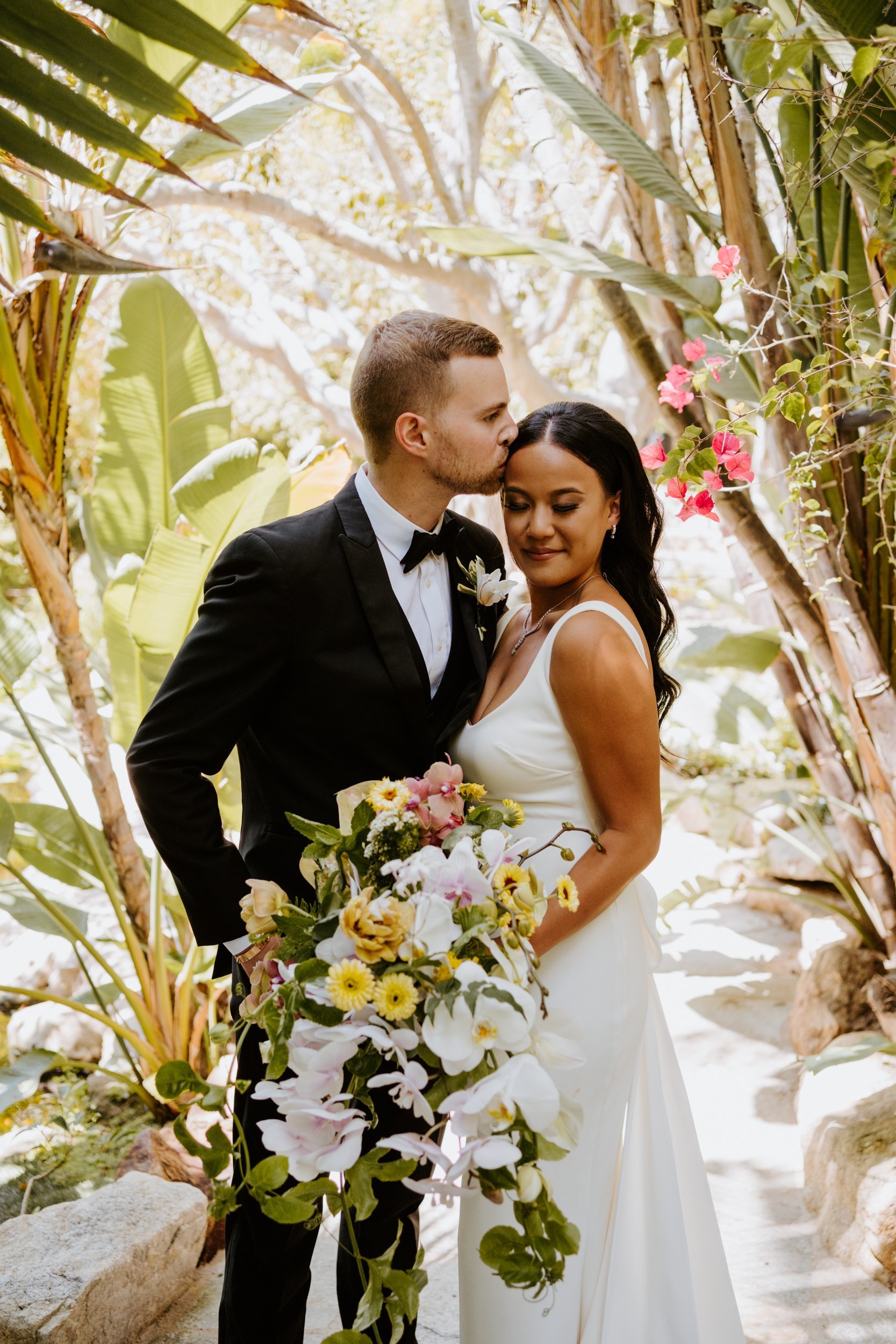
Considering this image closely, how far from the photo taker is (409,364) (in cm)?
176

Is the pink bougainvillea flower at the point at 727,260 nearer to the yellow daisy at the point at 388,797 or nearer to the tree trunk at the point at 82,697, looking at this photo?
the yellow daisy at the point at 388,797

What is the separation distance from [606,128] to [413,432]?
1.17 meters

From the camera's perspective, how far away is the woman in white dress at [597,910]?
Answer: 66.1 inches

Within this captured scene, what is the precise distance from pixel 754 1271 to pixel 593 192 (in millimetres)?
7402

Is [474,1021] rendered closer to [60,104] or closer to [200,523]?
[60,104]

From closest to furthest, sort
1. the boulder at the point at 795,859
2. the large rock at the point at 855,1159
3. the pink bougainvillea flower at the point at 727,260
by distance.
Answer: the pink bougainvillea flower at the point at 727,260 < the large rock at the point at 855,1159 < the boulder at the point at 795,859

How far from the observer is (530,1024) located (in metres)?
1.15

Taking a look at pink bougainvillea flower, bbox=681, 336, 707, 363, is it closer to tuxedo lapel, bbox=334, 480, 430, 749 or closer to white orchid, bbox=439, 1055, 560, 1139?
tuxedo lapel, bbox=334, 480, 430, 749

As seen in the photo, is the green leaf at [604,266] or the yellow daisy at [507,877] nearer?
the yellow daisy at [507,877]

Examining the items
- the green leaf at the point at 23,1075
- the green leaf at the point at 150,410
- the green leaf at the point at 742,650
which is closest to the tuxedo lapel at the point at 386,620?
the green leaf at the point at 23,1075

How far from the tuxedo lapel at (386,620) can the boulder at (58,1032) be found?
296cm

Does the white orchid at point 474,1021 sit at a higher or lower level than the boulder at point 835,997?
higher

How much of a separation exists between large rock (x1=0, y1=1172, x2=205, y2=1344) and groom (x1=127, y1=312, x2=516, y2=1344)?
0.36 metres

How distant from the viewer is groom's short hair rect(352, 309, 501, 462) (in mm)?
1749
